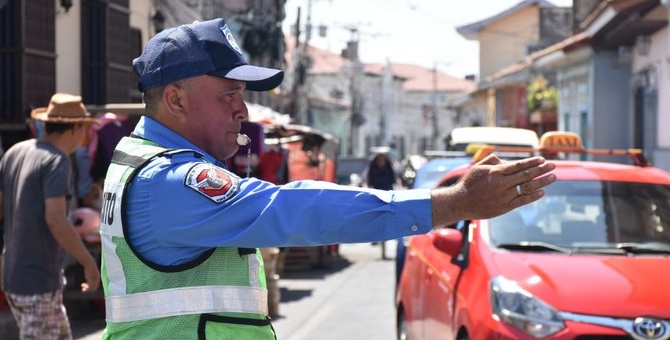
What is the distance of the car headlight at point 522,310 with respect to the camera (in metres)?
5.99

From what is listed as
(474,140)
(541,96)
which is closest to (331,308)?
(474,140)

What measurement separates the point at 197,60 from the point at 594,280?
391cm

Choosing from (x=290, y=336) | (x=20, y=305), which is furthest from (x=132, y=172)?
(x=290, y=336)

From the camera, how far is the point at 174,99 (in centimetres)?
293

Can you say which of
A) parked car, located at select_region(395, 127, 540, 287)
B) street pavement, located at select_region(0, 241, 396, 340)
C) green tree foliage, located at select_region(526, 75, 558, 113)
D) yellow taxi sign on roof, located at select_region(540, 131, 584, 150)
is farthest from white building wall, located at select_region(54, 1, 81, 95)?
green tree foliage, located at select_region(526, 75, 558, 113)

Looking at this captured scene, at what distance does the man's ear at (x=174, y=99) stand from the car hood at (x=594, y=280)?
3594 mm

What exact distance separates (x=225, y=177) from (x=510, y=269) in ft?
13.3

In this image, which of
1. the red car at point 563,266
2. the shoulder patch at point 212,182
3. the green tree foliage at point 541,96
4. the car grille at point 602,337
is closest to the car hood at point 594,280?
the red car at point 563,266

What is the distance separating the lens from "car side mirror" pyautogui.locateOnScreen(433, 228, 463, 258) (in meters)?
6.93

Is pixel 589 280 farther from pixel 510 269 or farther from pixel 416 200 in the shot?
pixel 416 200

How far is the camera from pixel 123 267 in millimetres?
2865

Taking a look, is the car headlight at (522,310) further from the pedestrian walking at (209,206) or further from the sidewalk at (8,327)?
the sidewalk at (8,327)

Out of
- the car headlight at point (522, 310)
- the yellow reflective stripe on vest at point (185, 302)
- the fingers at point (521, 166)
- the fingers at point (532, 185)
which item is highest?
the fingers at point (521, 166)

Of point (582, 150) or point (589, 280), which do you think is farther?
point (582, 150)
